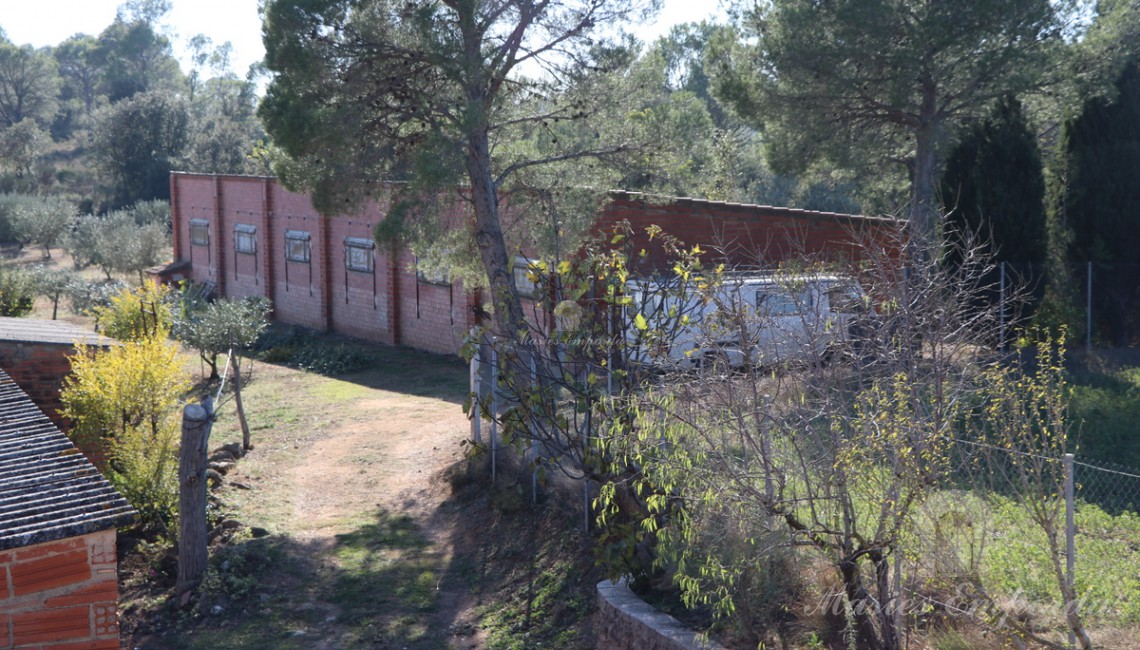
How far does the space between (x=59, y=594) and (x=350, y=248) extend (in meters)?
19.2

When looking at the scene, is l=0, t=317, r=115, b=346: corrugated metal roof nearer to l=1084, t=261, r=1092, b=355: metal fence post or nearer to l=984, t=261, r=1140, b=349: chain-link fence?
l=984, t=261, r=1140, b=349: chain-link fence

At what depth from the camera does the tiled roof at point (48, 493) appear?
18.4 ft

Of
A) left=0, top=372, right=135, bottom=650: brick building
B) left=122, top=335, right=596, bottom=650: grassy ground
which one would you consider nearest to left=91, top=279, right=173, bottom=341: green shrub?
left=122, top=335, right=596, bottom=650: grassy ground

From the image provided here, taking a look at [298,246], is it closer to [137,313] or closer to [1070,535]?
[137,313]

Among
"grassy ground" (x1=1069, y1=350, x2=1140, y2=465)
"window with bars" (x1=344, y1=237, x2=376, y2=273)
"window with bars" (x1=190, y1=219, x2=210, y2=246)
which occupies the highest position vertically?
"window with bars" (x1=190, y1=219, x2=210, y2=246)

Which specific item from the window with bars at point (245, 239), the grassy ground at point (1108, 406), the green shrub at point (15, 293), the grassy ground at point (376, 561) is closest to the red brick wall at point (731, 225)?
the grassy ground at point (1108, 406)

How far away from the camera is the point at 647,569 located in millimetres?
7852

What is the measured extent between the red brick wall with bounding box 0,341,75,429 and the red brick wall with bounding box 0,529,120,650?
693 centimetres

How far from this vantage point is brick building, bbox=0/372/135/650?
18.4 ft

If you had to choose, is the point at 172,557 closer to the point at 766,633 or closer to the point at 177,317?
the point at 766,633

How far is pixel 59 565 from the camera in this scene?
18.8 ft

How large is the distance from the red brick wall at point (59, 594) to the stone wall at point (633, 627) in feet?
10.7

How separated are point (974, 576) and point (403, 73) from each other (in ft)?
31.5

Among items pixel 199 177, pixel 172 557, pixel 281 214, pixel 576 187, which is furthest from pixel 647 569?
pixel 199 177
